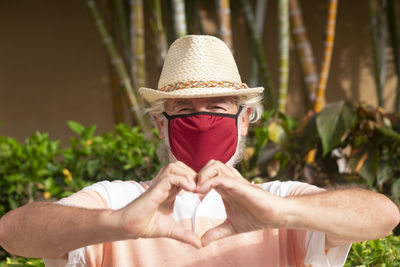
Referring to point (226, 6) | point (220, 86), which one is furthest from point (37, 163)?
point (220, 86)

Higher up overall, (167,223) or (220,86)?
(220,86)

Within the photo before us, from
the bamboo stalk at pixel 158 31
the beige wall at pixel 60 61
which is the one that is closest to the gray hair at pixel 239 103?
the bamboo stalk at pixel 158 31

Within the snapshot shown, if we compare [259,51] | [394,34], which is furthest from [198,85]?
[394,34]

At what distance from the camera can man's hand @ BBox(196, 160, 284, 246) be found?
1400 mm

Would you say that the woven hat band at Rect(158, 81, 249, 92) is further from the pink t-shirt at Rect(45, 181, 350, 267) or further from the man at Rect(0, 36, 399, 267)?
the pink t-shirt at Rect(45, 181, 350, 267)

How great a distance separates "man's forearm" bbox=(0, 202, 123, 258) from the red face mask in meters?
0.46

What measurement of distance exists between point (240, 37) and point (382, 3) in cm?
163

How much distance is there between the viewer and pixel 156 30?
409 centimetres

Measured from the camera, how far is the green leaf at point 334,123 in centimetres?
316

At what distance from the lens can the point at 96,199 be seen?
5.79ft

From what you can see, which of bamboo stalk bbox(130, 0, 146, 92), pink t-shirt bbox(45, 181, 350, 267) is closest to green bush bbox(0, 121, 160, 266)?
bamboo stalk bbox(130, 0, 146, 92)

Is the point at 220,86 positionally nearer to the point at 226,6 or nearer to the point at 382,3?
the point at 226,6

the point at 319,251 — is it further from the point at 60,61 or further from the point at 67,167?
the point at 60,61

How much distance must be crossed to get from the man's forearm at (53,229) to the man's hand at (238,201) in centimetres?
25
